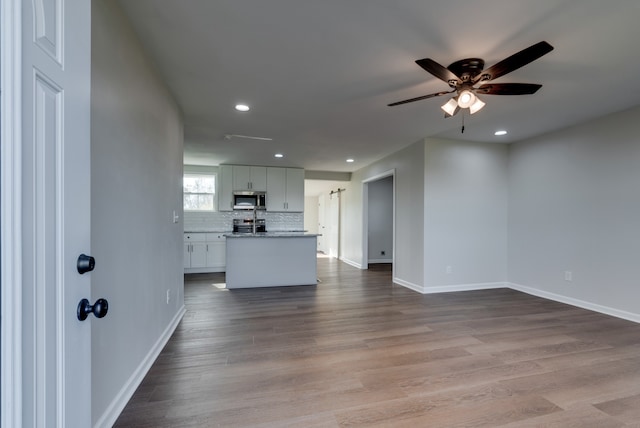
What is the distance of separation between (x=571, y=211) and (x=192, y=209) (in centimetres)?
690

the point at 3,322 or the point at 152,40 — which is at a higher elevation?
the point at 152,40

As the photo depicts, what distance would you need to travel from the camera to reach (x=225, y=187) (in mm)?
6535

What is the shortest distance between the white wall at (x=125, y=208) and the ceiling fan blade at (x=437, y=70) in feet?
6.23

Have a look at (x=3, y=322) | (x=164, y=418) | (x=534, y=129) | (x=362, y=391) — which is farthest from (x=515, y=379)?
(x=534, y=129)

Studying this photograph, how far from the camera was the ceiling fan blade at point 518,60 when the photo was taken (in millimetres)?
1709

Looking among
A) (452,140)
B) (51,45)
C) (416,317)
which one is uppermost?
(452,140)

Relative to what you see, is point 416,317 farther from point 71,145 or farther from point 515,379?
point 71,145

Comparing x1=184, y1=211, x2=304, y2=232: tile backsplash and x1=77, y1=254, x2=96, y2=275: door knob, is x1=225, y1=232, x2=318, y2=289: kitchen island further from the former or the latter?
x1=77, y1=254, x2=96, y2=275: door knob

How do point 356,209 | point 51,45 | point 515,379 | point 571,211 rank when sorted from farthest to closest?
1. point 356,209
2. point 571,211
3. point 515,379
4. point 51,45

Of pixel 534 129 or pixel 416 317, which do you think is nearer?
pixel 416 317

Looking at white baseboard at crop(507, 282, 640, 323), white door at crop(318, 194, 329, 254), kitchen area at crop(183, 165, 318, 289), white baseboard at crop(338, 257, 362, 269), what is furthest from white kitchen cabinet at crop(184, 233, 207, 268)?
white baseboard at crop(507, 282, 640, 323)

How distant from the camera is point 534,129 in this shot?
4086 millimetres

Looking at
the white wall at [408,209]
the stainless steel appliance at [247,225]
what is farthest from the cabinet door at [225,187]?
the white wall at [408,209]

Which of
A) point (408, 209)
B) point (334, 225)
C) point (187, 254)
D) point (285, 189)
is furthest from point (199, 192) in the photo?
point (408, 209)
